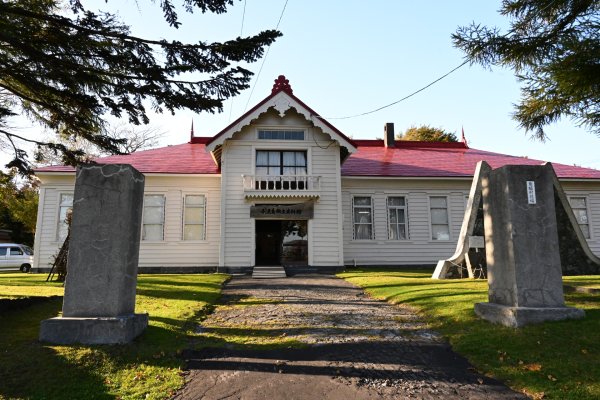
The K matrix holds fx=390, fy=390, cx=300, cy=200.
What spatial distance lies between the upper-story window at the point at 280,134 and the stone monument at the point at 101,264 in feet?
41.0

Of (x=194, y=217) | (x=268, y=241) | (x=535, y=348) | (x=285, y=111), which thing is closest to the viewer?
(x=535, y=348)

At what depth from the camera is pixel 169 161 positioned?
19938 millimetres

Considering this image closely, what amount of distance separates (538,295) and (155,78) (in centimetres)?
682

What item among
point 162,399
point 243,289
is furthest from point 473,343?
point 243,289

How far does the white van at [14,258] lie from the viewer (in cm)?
2702

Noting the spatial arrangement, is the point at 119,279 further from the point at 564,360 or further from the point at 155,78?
the point at 564,360

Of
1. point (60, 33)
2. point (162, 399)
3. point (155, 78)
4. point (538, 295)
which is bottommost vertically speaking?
point (162, 399)

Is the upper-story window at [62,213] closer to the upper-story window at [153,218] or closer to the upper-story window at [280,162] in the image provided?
the upper-story window at [153,218]

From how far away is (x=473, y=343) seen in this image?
202 inches

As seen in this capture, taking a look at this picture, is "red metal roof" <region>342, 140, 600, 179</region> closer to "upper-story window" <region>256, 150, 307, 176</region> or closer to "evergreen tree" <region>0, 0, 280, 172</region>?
"upper-story window" <region>256, 150, 307, 176</region>

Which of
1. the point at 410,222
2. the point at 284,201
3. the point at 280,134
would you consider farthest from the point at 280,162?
the point at 410,222

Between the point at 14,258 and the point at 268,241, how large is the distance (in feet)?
65.2

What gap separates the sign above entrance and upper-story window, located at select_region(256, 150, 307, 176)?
160cm

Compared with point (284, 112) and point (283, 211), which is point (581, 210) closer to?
point (283, 211)
